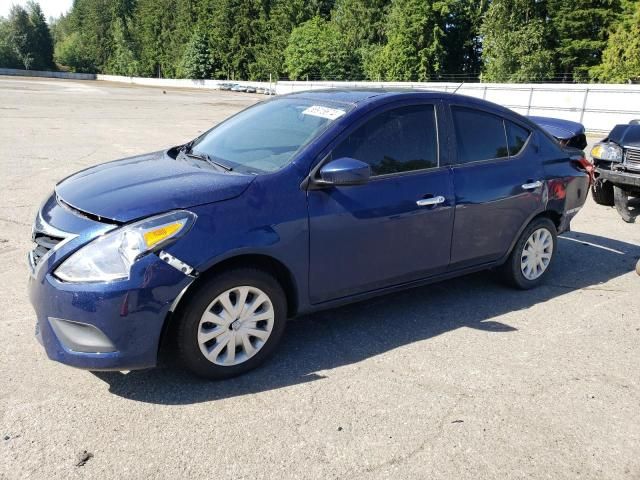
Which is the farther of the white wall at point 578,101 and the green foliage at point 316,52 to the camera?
the green foliage at point 316,52

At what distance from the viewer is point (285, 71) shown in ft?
266

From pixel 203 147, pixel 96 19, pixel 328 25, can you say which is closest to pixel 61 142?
pixel 203 147

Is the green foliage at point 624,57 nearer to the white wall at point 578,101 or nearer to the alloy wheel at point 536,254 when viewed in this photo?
the white wall at point 578,101

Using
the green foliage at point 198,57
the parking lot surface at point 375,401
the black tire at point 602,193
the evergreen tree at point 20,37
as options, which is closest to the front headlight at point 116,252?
the parking lot surface at point 375,401

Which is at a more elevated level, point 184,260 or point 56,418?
point 184,260

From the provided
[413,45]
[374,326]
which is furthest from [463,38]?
[374,326]

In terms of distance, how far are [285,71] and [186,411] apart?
82100mm

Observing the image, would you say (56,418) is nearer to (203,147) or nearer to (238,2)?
(203,147)

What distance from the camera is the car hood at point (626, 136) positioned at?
7.84 m

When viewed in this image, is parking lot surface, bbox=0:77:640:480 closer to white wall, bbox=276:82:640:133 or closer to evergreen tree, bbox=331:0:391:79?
white wall, bbox=276:82:640:133

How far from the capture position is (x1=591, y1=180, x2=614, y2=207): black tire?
849cm

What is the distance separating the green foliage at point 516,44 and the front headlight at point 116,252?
157 feet

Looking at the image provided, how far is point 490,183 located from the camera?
4539mm

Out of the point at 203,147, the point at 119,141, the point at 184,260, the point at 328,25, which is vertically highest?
the point at 328,25
